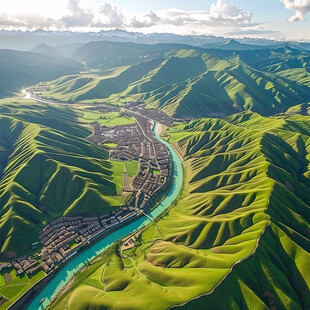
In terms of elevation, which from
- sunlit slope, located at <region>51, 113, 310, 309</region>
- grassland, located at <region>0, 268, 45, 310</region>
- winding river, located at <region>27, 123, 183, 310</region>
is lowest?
winding river, located at <region>27, 123, 183, 310</region>

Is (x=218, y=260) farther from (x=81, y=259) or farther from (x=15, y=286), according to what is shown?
(x=15, y=286)

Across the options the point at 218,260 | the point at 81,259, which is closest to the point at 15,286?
the point at 81,259

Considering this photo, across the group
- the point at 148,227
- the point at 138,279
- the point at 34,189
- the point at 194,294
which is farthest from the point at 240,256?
the point at 34,189

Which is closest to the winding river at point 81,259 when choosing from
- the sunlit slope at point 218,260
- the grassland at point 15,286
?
the grassland at point 15,286

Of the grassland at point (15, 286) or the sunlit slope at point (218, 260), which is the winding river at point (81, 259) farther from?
the sunlit slope at point (218, 260)

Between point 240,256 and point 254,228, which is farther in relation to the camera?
point 254,228

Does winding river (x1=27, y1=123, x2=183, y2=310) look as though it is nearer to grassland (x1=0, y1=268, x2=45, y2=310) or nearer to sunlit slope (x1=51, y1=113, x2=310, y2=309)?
grassland (x1=0, y1=268, x2=45, y2=310)

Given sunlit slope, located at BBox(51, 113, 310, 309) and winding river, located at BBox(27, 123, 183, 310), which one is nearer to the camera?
sunlit slope, located at BBox(51, 113, 310, 309)

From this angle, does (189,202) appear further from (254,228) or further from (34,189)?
(34,189)

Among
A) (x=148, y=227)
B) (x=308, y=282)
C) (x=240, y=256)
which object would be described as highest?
(x=240, y=256)

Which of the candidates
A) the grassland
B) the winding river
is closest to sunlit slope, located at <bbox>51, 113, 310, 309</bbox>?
the winding river

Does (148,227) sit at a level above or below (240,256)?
below
